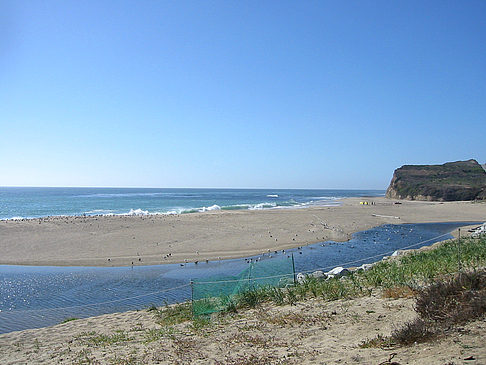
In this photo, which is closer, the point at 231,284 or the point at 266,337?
the point at 266,337

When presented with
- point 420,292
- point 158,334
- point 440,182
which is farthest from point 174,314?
point 440,182

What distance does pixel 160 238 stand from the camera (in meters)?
24.9

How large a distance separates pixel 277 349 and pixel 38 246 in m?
21.2

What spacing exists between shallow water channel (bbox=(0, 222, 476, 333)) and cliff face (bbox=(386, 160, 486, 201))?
5465 cm

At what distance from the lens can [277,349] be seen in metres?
6.05

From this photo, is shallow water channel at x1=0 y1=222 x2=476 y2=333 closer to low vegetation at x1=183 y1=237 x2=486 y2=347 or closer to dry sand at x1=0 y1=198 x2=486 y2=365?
dry sand at x1=0 y1=198 x2=486 y2=365

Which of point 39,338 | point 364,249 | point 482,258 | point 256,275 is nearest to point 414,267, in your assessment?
point 482,258

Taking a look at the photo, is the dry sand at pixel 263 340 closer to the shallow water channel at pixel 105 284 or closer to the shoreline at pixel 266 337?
the shoreline at pixel 266 337

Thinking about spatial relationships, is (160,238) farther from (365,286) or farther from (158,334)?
(365,286)

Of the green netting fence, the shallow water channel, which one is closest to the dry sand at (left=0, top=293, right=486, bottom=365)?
the green netting fence

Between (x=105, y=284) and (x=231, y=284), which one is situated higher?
(x=231, y=284)

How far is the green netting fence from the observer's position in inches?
369

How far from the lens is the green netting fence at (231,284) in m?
9.37

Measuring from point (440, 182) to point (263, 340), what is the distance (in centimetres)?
8385
